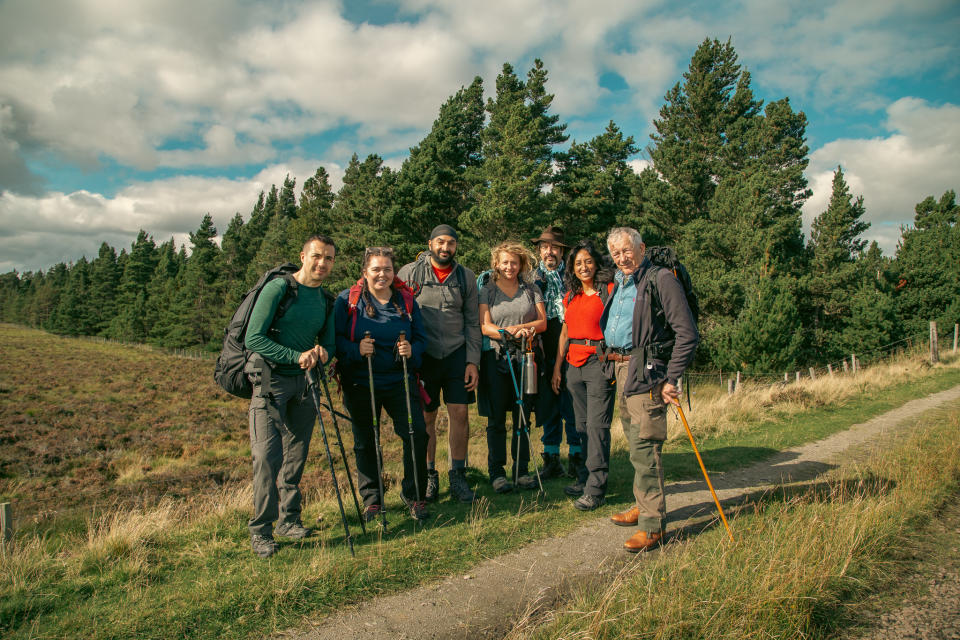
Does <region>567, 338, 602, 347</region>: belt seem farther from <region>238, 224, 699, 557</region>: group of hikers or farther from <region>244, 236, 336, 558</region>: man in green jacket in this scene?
<region>244, 236, 336, 558</region>: man in green jacket

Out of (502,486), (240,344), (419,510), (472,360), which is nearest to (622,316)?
(472,360)

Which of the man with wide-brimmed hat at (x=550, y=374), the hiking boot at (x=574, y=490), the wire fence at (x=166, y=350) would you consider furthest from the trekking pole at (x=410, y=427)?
the wire fence at (x=166, y=350)

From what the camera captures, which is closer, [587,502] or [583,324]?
[587,502]

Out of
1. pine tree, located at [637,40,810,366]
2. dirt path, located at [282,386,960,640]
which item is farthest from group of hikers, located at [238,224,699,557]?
pine tree, located at [637,40,810,366]

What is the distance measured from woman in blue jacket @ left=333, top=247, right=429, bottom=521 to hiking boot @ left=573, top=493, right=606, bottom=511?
136 cm

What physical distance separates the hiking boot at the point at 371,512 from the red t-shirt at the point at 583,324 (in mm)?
2211

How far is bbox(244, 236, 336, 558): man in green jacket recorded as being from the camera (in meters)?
3.93

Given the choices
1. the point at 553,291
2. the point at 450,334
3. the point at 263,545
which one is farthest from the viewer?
the point at 553,291

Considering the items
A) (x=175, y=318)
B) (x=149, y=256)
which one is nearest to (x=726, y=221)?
(x=175, y=318)

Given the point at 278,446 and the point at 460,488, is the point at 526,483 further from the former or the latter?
the point at 278,446

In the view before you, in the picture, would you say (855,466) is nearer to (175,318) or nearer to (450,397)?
(450,397)

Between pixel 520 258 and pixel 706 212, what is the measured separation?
3214 cm

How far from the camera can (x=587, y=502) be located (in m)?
4.73

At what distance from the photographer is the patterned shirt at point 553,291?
586cm
